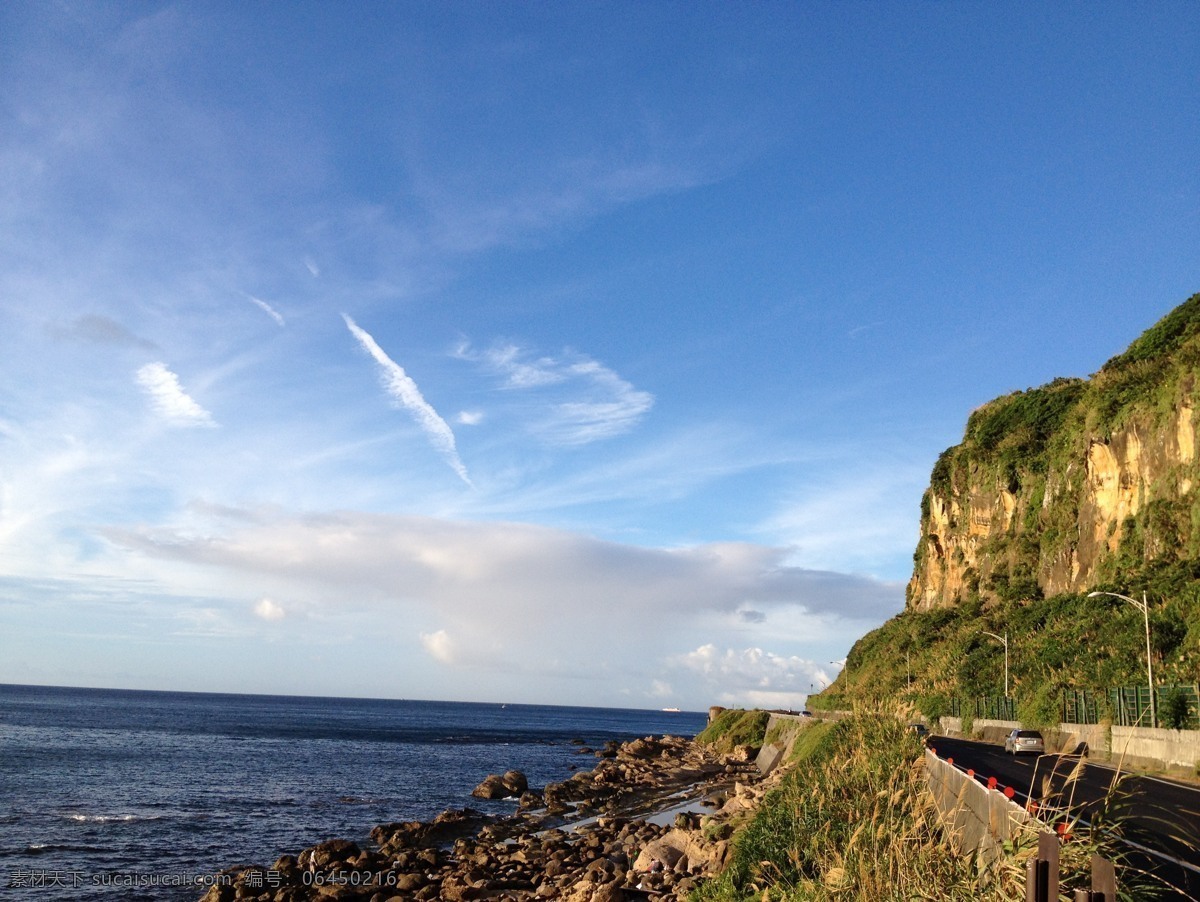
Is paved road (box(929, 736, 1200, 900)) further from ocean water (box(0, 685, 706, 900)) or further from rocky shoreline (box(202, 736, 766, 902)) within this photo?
ocean water (box(0, 685, 706, 900))

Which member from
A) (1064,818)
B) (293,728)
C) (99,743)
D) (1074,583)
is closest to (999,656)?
(1074,583)

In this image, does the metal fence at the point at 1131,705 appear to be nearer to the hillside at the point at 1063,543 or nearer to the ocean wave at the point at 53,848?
the hillside at the point at 1063,543

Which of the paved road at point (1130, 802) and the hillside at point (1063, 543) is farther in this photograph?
the hillside at point (1063, 543)

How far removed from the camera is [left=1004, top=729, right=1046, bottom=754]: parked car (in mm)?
32875

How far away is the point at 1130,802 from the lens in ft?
58.7

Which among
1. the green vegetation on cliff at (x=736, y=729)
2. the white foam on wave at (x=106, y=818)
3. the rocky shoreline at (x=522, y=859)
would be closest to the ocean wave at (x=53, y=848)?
the white foam on wave at (x=106, y=818)

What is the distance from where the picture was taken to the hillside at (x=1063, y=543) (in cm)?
3753

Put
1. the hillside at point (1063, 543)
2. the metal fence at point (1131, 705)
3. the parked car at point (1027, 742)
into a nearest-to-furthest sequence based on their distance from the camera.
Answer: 1. the metal fence at point (1131, 705)
2. the parked car at point (1027, 742)
3. the hillside at point (1063, 543)

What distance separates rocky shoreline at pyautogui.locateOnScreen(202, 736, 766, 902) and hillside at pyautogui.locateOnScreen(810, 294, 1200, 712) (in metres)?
7.28

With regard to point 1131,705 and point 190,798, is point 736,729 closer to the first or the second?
point 190,798

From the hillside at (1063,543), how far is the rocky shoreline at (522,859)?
7282 millimetres

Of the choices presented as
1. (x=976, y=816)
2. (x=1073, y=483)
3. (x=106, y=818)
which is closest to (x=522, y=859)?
(x=976, y=816)

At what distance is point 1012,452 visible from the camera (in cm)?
6531

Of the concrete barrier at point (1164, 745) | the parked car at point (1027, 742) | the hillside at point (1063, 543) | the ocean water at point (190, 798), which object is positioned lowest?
the ocean water at point (190, 798)
